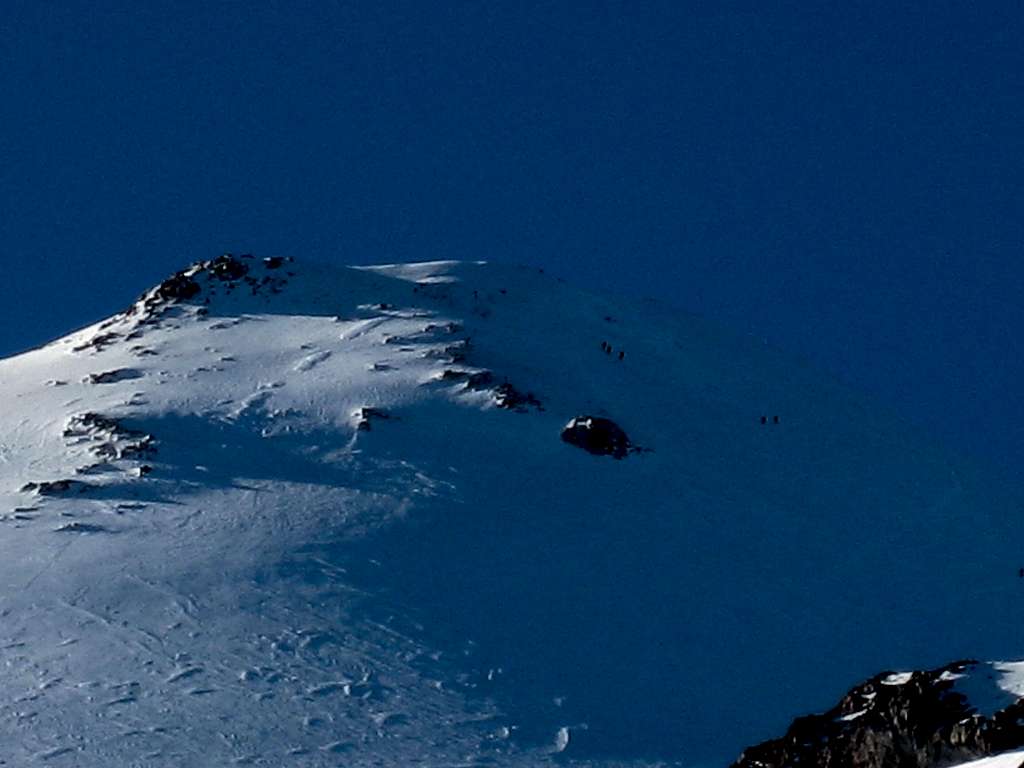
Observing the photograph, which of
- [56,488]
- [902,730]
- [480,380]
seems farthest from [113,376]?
[902,730]

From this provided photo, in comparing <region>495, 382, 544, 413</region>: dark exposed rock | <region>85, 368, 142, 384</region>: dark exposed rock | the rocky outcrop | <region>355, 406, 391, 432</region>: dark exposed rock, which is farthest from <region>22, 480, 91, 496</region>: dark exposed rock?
the rocky outcrop

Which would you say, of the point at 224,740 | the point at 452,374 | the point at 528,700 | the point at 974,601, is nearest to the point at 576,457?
the point at 452,374

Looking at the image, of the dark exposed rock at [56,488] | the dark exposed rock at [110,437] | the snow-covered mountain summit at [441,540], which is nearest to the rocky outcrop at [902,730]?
the snow-covered mountain summit at [441,540]

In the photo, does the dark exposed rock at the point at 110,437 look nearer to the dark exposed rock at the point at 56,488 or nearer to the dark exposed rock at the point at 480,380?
the dark exposed rock at the point at 56,488

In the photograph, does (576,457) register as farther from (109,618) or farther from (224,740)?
(224,740)

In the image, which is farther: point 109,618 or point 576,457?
point 576,457

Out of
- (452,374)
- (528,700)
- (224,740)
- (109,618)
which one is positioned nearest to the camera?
(224,740)

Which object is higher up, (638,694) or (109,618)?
(109,618)
